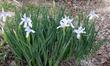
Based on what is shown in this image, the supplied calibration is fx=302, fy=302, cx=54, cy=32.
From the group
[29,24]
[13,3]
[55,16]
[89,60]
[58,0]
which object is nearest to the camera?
[29,24]

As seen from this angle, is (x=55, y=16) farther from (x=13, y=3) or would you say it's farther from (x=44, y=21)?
(x=13, y=3)

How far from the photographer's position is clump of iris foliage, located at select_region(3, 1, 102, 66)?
2693 millimetres

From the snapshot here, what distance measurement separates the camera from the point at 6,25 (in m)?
2.85

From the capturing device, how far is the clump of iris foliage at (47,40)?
2.69 m

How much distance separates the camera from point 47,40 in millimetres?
2705

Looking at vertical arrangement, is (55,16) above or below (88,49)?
above

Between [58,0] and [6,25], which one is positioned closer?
[6,25]

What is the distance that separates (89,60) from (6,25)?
42.7 inches

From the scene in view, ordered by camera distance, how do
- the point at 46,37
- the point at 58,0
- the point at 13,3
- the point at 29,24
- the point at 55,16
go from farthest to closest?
1. the point at 58,0
2. the point at 13,3
3. the point at 55,16
4. the point at 46,37
5. the point at 29,24

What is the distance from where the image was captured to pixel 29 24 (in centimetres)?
258

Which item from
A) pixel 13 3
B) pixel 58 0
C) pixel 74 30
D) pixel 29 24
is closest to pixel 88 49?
pixel 74 30

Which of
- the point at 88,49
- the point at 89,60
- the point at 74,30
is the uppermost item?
the point at 74,30

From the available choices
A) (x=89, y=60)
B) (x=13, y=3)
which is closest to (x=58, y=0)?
(x=13, y=3)

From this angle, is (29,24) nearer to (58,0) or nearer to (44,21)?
(44,21)
